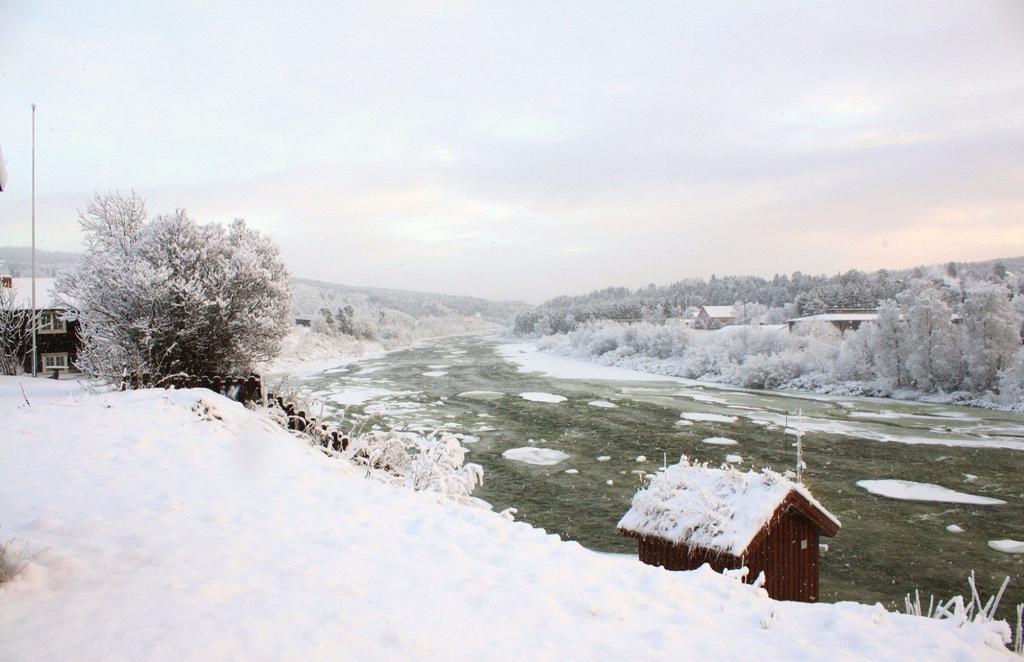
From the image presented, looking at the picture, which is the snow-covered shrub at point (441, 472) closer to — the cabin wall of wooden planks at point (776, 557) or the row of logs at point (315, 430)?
the row of logs at point (315, 430)

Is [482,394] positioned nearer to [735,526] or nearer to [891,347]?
[891,347]

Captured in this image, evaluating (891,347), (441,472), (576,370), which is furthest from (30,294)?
(891,347)

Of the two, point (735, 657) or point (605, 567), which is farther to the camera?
point (605, 567)

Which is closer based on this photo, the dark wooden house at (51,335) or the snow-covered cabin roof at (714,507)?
the snow-covered cabin roof at (714,507)

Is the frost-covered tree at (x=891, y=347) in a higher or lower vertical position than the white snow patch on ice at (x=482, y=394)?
higher

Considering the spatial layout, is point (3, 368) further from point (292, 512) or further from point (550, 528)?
point (292, 512)

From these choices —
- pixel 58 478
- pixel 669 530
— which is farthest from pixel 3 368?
pixel 669 530

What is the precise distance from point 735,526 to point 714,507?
0.50 meters

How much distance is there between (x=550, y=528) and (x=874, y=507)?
9.73m

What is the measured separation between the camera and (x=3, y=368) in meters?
25.1

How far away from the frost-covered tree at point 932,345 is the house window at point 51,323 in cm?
5101

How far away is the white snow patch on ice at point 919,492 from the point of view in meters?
17.9

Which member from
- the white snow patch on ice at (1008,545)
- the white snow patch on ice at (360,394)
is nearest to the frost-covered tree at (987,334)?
the white snow patch on ice at (1008,545)

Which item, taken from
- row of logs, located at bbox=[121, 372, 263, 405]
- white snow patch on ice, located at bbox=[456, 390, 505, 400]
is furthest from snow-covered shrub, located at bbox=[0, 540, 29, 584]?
white snow patch on ice, located at bbox=[456, 390, 505, 400]
